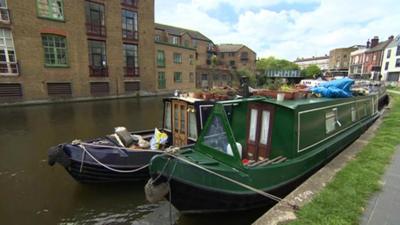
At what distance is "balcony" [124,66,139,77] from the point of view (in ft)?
85.6

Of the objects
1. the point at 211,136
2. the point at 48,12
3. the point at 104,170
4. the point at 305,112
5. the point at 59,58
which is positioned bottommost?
the point at 104,170

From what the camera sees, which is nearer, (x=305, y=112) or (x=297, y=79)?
(x=305, y=112)

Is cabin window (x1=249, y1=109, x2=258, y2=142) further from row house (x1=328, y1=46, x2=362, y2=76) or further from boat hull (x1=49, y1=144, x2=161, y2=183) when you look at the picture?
row house (x1=328, y1=46, x2=362, y2=76)

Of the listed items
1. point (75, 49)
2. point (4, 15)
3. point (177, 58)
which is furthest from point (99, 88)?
point (177, 58)

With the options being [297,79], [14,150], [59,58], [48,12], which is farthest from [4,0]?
[297,79]

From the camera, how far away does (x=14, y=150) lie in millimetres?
8586

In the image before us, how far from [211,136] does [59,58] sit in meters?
21.3

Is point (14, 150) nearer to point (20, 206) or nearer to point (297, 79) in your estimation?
point (20, 206)

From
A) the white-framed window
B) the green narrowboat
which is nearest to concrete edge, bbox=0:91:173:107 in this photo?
the white-framed window

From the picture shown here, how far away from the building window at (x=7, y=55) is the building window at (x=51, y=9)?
2.98 m

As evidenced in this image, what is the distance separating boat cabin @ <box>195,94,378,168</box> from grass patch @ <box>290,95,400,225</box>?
85 cm

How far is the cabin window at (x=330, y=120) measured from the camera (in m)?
6.17

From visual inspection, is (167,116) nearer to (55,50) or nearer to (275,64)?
(55,50)

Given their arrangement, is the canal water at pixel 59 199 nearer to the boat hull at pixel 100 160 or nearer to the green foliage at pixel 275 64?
the boat hull at pixel 100 160
